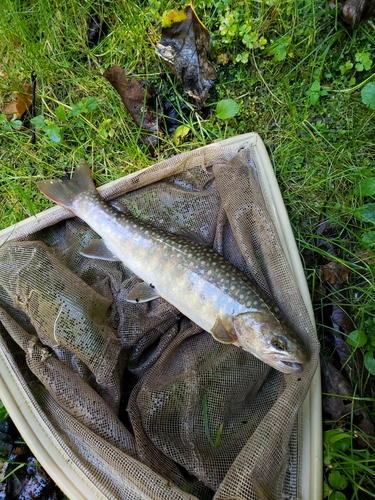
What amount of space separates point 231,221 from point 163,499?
3.97ft

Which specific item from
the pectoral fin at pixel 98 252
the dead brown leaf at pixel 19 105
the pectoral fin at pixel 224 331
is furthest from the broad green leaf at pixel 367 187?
the dead brown leaf at pixel 19 105

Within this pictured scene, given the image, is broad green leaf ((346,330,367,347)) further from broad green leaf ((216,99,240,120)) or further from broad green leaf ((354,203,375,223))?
broad green leaf ((216,99,240,120))

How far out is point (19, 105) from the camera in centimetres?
257

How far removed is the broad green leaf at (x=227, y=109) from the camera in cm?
225

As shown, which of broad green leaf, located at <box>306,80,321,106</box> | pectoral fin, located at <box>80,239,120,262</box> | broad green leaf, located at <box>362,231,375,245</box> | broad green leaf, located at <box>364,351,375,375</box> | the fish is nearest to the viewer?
the fish

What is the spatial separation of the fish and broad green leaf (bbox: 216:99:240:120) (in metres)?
0.78

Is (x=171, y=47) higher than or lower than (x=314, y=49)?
higher

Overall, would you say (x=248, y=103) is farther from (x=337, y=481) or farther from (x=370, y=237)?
(x=337, y=481)

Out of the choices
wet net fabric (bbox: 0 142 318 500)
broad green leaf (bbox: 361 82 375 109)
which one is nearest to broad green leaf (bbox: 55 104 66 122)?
wet net fabric (bbox: 0 142 318 500)

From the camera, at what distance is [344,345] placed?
1911 millimetres

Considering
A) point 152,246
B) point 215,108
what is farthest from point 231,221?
point 215,108

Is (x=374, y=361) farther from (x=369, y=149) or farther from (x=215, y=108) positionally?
(x=215, y=108)

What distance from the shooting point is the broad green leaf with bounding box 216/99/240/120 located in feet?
7.38

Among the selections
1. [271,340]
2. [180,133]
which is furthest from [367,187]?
[180,133]
